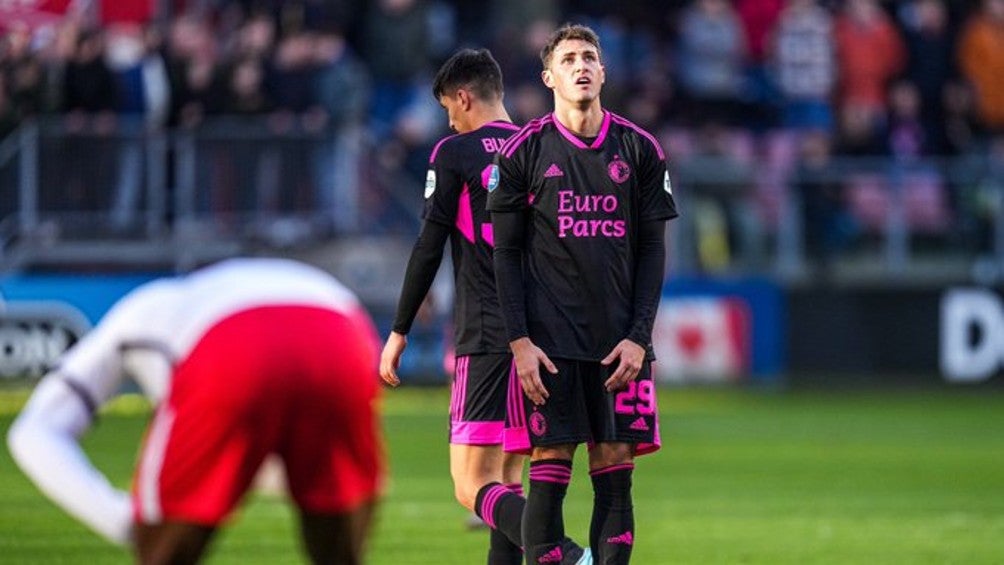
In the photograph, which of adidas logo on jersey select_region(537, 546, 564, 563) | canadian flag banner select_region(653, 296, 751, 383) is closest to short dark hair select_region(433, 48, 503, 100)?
adidas logo on jersey select_region(537, 546, 564, 563)

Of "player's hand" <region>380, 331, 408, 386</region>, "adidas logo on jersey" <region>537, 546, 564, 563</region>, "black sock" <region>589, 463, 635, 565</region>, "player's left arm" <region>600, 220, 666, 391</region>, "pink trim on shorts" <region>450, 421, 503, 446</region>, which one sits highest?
"player's left arm" <region>600, 220, 666, 391</region>

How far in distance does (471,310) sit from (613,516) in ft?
3.89

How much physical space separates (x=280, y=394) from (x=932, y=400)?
18.9m

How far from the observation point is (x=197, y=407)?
4.88 m

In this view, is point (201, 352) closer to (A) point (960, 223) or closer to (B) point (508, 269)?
(B) point (508, 269)

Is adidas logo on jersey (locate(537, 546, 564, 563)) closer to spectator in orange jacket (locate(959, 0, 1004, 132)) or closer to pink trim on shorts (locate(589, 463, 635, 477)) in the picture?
pink trim on shorts (locate(589, 463, 635, 477))

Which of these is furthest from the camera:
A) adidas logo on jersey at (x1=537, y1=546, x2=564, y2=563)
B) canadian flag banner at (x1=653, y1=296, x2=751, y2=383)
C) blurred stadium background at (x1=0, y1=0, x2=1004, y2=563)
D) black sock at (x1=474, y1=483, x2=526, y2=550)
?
canadian flag banner at (x1=653, y1=296, x2=751, y2=383)

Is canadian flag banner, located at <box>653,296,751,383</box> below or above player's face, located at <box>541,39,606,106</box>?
below

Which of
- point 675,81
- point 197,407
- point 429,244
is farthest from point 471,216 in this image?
point 675,81

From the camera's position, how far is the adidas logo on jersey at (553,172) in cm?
749

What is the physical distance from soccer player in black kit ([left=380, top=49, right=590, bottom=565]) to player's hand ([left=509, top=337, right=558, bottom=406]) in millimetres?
587

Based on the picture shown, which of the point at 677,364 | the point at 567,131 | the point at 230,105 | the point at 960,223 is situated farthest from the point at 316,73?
the point at 567,131

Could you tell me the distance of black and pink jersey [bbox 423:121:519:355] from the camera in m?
8.05

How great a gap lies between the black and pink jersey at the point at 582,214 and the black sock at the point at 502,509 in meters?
0.69
